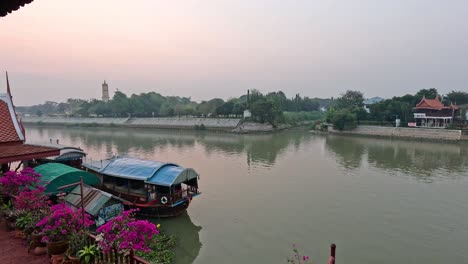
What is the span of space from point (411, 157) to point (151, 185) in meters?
23.9

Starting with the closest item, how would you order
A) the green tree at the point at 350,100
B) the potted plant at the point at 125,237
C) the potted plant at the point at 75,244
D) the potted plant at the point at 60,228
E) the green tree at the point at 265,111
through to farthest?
the potted plant at the point at 125,237
the potted plant at the point at 75,244
the potted plant at the point at 60,228
the green tree at the point at 265,111
the green tree at the point at 350,100

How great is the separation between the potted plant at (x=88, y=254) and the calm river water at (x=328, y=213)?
14.9 feet

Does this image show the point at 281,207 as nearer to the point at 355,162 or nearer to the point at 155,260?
the point at 155,260

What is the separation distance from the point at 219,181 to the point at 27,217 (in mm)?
11640

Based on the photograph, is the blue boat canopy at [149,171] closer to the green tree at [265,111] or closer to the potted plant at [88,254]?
the potted plant at [88,254]

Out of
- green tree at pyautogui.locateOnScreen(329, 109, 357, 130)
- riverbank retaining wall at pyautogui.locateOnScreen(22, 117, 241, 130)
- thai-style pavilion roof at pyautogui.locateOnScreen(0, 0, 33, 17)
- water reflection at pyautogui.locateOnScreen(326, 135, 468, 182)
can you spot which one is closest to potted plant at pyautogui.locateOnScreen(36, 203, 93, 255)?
thai-style pavilion roof at pyautogui.locateOnScreen(0, 0, 33, 17)

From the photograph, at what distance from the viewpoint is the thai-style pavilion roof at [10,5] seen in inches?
116

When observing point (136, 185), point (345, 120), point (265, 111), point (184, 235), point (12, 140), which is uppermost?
point (265, 111)

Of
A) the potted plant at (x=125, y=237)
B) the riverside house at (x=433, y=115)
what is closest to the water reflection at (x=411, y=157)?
the riverside house at (x=433, y=115)

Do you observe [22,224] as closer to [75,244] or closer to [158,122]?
[75,244]

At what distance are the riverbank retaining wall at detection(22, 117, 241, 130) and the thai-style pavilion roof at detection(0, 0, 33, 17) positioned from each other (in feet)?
156

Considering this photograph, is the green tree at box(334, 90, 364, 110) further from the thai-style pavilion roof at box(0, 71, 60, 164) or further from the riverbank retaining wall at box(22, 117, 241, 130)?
the thai-style pavilion roof at box(0, 71, 60, 164)

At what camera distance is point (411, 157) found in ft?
81.4

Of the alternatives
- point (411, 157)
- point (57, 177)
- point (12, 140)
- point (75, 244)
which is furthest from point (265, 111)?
point (75, 244)
